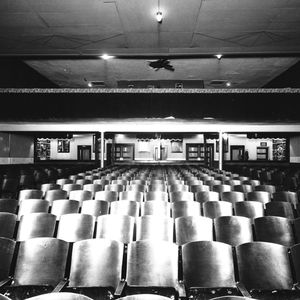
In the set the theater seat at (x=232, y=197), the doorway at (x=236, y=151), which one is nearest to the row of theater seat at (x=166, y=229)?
the theater seat at (x=232, y=197)

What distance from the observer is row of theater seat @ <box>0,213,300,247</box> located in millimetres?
3004

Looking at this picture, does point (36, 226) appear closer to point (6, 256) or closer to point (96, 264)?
point (6, 256)

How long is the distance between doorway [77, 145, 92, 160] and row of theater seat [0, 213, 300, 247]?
702 inches

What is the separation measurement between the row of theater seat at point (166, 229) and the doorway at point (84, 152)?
1783 cm

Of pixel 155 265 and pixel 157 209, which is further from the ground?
pixel 157 209

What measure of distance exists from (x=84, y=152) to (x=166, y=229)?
18534mm

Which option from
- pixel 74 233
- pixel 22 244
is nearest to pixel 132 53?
pixel 74 233

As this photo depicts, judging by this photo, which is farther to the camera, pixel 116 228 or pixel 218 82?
pixel 218 82

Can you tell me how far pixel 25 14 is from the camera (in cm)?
639

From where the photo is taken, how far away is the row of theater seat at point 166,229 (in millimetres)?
3004

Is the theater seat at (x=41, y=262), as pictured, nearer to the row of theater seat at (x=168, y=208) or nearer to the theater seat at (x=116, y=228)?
the theater seat at (x=116, y=228)

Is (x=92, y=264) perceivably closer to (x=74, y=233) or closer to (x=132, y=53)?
(x=74, y=233)

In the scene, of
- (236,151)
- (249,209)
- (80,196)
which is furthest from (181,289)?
(236,151)

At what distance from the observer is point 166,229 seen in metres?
3.04
